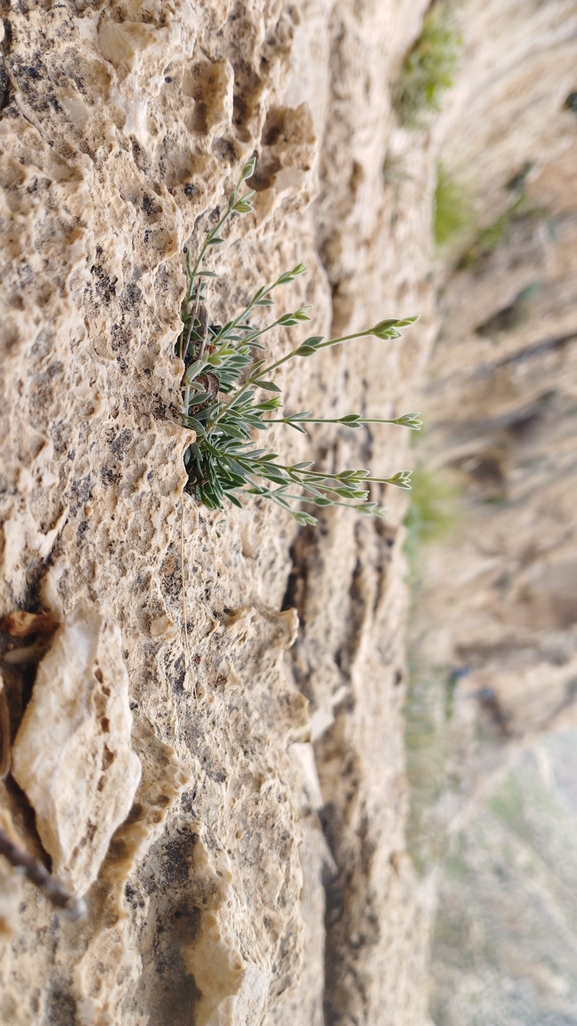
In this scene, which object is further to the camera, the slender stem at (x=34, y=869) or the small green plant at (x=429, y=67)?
the small green plant at (x=429, y=67)

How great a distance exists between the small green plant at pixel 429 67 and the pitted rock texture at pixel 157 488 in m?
1.10

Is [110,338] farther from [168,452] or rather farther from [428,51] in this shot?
[428,51]

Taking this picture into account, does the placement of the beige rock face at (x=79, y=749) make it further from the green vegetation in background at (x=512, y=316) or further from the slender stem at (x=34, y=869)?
the green vegetation in background at (x=512, y=316)

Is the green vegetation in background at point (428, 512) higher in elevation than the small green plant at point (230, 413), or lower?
higher

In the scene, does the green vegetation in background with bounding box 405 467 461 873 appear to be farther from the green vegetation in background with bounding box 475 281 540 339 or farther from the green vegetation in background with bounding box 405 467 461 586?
the green vegetation in background with bounding box 475 281 540 339

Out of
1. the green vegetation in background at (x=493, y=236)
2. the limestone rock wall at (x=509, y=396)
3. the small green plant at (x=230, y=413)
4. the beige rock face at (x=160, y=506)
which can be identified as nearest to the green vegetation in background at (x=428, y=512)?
the limestone rock wall at (x=509, y=396)

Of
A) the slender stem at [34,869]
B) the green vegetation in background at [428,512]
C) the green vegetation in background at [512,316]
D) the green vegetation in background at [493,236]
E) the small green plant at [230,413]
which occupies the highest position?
the green vegetation in background at [493,236]

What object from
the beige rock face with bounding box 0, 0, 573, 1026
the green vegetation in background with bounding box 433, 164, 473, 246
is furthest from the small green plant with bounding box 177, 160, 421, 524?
the green vegetation in background with bounding box 433, 164, 473, 246

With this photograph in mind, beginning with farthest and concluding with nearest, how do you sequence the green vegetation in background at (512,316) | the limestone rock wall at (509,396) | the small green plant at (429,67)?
1. the green vegetation in background at (512,316)
2. the limestone rock wall at (509,396)
3. the small green plant at (429,67)

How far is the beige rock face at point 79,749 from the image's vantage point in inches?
41.1

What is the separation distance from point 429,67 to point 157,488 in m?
3.47

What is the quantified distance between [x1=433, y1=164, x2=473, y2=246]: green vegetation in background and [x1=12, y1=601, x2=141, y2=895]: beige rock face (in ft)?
14.5

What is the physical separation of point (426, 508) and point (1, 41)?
5.18 meters

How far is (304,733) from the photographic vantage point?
6.45 ft
